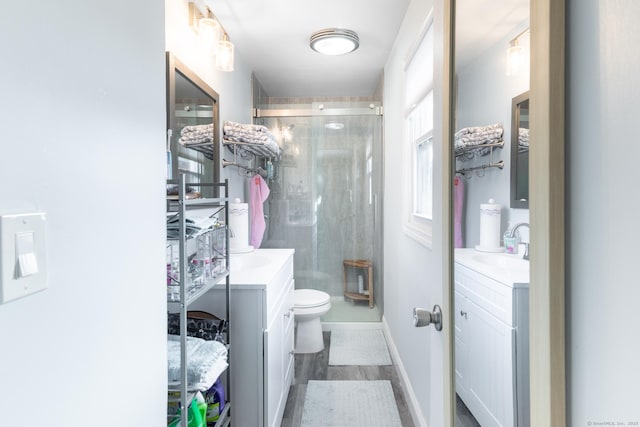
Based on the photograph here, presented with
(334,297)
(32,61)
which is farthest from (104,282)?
(334,297)

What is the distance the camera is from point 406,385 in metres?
2.03

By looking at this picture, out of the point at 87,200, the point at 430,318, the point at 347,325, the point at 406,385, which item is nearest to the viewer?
the point at 87,200

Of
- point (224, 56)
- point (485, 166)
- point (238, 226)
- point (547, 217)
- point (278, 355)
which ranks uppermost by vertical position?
point (224, 56)

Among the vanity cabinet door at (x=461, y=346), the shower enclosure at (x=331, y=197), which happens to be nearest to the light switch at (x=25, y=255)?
the vanity cabinet door at (x=461, y=346)

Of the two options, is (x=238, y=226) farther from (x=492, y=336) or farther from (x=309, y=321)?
(x=492, y=336)

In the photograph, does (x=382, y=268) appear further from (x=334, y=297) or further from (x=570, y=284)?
(x=570, y=284)

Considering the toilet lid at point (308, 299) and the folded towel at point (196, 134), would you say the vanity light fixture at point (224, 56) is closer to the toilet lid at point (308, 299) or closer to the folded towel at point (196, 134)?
the folded towel at point (196, 134)

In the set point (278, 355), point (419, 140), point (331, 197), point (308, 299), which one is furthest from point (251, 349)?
point (331, 197)

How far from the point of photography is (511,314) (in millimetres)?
609

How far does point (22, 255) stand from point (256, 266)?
4.91 ft

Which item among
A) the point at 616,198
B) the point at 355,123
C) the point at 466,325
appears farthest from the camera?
the point at 355,123

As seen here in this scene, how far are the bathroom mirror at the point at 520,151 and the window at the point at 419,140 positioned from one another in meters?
0.94

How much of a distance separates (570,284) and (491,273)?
0.22 m

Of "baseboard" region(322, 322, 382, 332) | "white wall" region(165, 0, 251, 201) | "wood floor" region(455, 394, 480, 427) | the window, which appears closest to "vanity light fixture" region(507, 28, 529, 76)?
"wood floor" region(455, 394, 480, 427)
